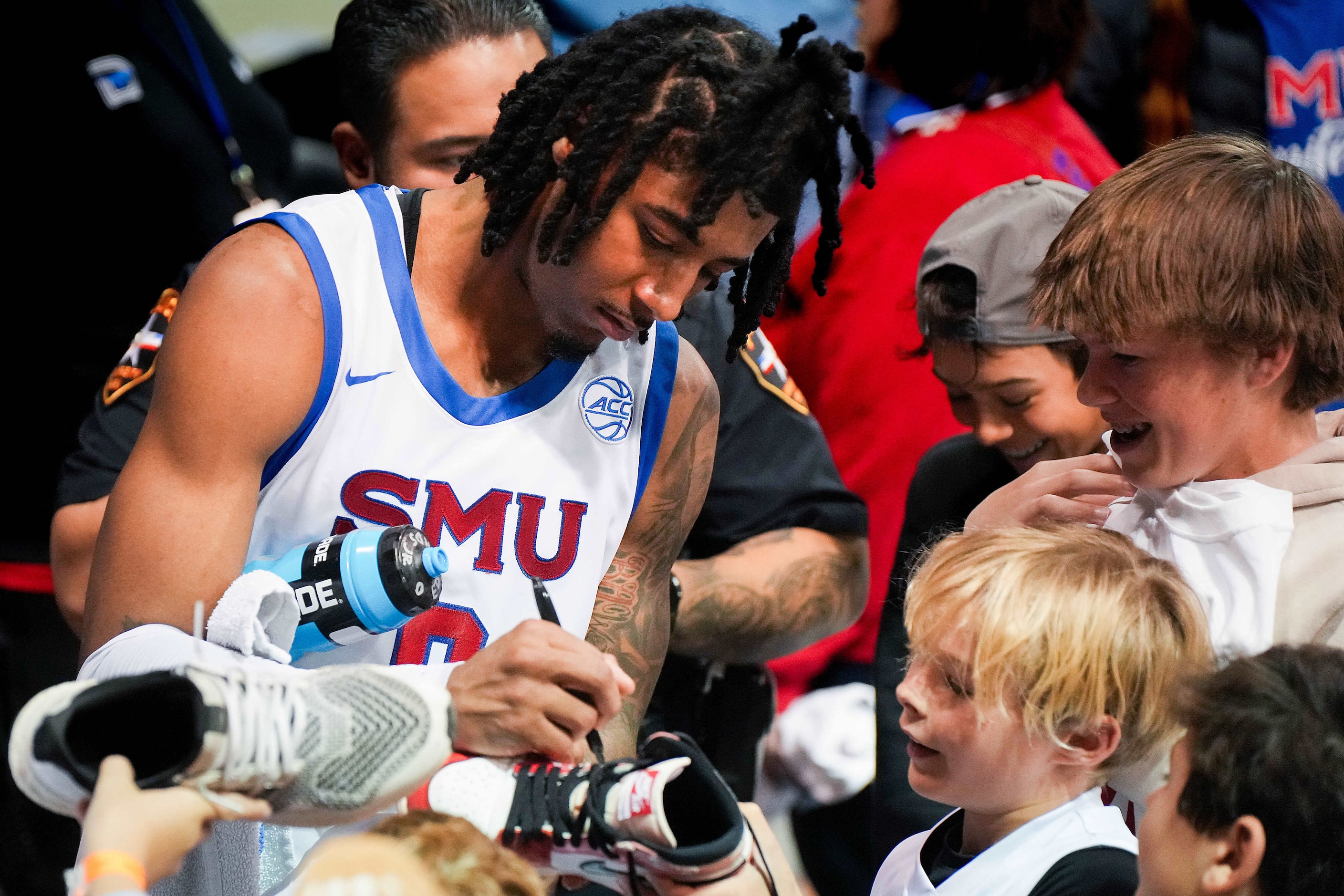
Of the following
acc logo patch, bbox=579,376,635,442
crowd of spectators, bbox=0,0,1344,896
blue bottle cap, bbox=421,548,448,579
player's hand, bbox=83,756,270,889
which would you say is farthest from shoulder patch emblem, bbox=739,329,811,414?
player's hand, bbox=83,756,270,889

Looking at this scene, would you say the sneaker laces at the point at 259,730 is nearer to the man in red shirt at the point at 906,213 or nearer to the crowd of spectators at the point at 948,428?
the crowd of spectators at the point at 948,428

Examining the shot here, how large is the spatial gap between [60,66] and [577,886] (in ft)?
7.79

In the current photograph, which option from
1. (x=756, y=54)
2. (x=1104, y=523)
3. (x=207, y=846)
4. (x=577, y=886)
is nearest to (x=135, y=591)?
(x=207, y=846)

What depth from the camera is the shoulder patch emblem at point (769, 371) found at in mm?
2732

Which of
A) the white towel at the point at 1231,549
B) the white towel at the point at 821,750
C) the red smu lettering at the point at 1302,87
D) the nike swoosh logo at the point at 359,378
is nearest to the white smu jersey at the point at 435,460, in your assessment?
the nike swoosh logo at the point at 359,378

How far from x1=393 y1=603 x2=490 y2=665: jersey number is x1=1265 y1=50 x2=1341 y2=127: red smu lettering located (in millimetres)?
2620

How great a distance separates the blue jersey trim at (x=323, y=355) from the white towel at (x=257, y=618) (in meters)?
0.26

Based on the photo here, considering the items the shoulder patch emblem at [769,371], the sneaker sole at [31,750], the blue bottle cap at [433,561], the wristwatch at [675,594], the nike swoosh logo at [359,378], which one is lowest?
the wristwatch at [675,594]

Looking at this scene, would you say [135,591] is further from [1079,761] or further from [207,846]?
[1079,761]

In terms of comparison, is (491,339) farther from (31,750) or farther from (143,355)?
(31,750)

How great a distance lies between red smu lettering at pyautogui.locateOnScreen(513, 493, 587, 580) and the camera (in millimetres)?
2016

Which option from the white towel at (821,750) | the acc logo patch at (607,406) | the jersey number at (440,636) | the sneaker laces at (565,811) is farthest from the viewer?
the white towel at (821,750)

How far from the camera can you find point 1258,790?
1.38 m

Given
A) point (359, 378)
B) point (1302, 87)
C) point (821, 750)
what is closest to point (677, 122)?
point (359, 378)
